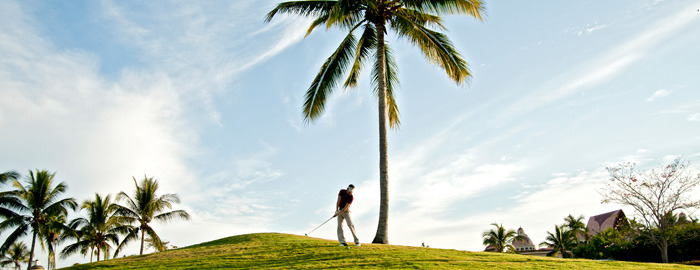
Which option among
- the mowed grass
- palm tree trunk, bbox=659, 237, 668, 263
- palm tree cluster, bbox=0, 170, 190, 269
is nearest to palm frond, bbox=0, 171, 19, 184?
palm tree cluster, bbox=0, 170, 190, 269

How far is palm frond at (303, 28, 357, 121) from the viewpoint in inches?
795

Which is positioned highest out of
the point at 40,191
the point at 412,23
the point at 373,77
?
the point at 412,23

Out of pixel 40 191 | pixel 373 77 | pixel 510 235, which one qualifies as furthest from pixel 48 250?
pixel 510 235

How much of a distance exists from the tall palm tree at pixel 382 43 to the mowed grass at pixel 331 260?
3.24 metres

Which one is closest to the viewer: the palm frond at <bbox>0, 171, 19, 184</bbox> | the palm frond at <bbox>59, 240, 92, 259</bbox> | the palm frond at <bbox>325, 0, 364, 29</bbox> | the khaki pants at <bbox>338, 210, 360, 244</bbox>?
the khaki pants at <bbox>338, 210, 360, 244</bbox>

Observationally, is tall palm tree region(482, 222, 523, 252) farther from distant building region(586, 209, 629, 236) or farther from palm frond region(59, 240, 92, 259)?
palm frond region(59, 240, 92, 259)

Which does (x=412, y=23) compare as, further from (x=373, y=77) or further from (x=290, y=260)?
(x=290, y=260)

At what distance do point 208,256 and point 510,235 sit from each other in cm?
4971

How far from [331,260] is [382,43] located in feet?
33.7

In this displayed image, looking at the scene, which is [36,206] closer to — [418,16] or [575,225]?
[418,16]

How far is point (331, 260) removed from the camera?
12.0 meters

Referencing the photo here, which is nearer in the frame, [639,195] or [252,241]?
[252,241]

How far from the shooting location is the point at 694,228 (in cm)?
3359

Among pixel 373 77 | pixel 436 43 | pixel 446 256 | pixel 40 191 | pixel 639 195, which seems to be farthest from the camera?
pixel 40 191
